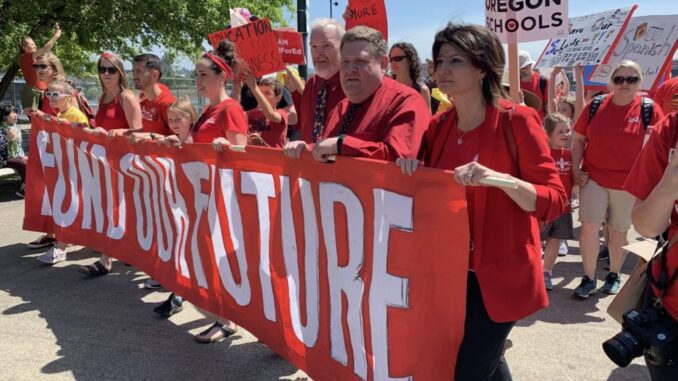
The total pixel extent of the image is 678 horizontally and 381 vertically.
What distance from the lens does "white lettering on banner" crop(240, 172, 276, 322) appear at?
296 centimetres

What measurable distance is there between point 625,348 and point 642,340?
61 mm

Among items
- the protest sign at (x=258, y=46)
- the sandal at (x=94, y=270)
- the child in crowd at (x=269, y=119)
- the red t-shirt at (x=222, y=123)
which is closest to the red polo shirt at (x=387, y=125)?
the red t-shirt at (x=222, y=123)

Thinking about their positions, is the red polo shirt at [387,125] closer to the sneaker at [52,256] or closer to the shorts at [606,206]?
the shorts at [606,206]

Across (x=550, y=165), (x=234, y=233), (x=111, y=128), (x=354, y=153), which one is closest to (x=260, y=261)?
(x=234, y=233)

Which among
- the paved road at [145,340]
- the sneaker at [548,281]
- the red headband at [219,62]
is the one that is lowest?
the sneaker at [548,281]

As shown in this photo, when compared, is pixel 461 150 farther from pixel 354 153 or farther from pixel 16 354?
pixel 16 354

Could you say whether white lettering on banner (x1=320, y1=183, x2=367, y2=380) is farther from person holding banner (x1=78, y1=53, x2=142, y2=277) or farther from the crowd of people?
person holding banner (x1=78, y1=53, x2=142, y2=277)

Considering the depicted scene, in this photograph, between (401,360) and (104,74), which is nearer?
(401,360)

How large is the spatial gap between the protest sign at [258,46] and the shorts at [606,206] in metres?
2.86

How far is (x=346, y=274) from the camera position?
248 centimetres

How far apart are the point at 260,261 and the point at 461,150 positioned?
137cm

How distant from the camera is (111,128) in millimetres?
4996

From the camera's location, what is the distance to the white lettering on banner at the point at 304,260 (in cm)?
267

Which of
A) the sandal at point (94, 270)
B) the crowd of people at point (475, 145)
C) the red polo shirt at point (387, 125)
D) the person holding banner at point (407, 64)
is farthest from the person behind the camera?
the sandal at point (94, 270)
